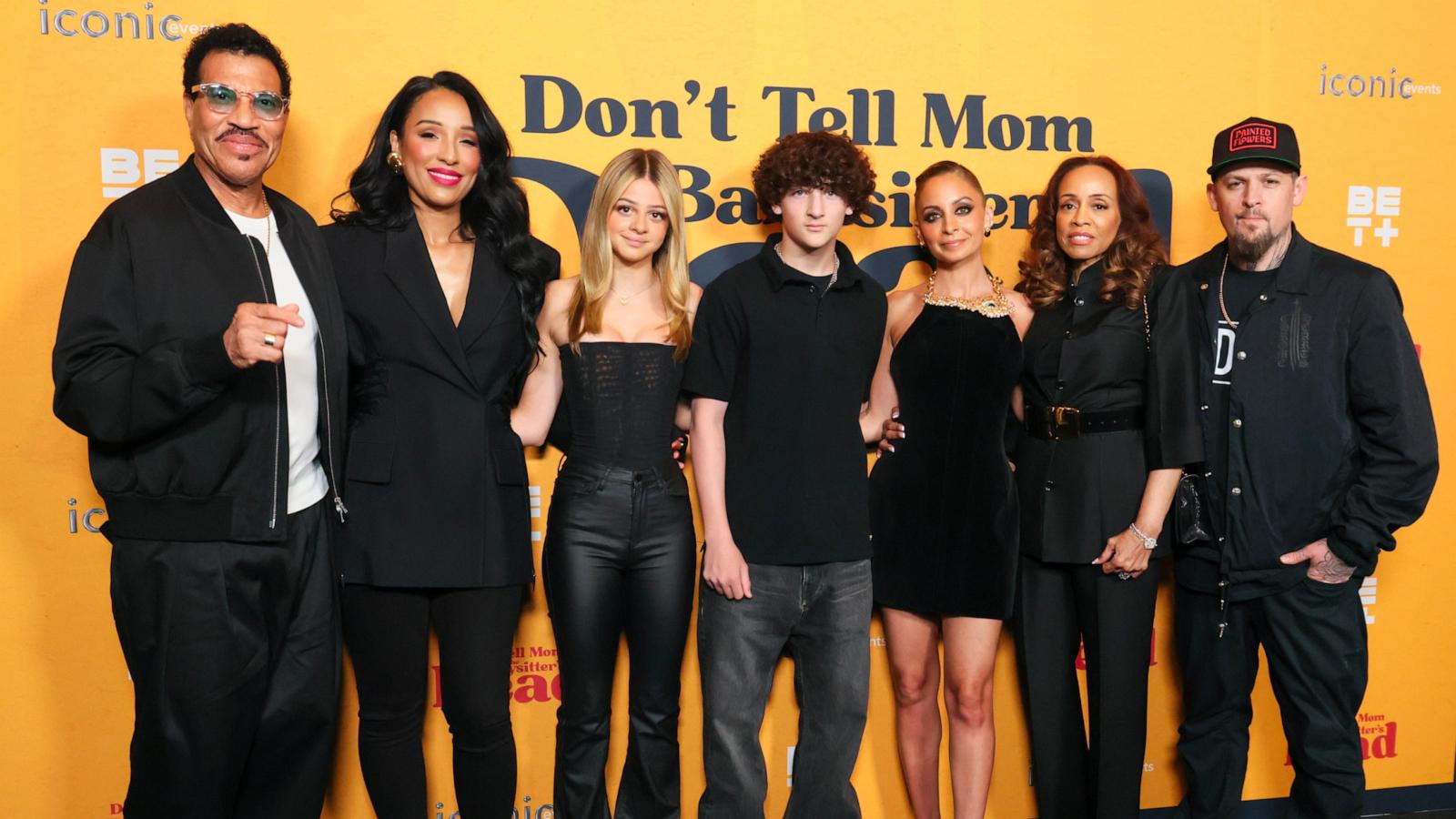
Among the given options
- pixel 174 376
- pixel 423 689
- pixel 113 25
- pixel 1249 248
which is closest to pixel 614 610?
pixel 423 689

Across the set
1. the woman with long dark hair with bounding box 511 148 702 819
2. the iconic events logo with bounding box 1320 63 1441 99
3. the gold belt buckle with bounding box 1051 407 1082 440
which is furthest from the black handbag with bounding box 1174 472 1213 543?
the iconic events logo with bounding box 1320 63 1441 99

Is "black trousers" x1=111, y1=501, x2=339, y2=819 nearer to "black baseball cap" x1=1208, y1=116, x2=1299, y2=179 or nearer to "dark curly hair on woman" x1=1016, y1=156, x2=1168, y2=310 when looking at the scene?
"dark curly hair on woman" x1=1016, y1=156, x2=1168, y2=310

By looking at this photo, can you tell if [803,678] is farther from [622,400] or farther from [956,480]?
[622,400]

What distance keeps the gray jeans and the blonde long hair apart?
69cm

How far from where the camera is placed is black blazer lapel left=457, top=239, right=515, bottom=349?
265 cm

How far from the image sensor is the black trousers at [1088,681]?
2.89 m

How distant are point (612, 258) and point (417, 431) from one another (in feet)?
2.22

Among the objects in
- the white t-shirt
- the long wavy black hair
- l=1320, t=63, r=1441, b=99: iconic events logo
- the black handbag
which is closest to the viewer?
the white t-shirt

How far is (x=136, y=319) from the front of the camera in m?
2.22

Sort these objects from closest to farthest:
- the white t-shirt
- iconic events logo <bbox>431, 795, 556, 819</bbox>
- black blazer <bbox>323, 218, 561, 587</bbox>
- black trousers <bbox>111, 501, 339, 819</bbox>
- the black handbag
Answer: black trousers <bbox>111, 501, 339, 819</bbox> → the white t-shirt → black blazer <bbox>323, 218, 561, 587</bbox> → the black handbag → iconic events logo <bbox>431, 795, 556, 819</bbox>

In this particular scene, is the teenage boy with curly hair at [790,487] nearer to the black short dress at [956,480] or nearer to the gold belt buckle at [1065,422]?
the black short dress at [956,480]

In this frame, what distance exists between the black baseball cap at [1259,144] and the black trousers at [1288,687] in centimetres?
116

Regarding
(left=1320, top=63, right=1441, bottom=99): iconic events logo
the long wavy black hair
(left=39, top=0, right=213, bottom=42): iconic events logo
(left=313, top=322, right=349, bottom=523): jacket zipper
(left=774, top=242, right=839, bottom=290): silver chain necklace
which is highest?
(left=39, top=0, right=213, bottom=42): iconic events logo

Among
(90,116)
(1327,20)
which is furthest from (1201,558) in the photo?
(90,116)
